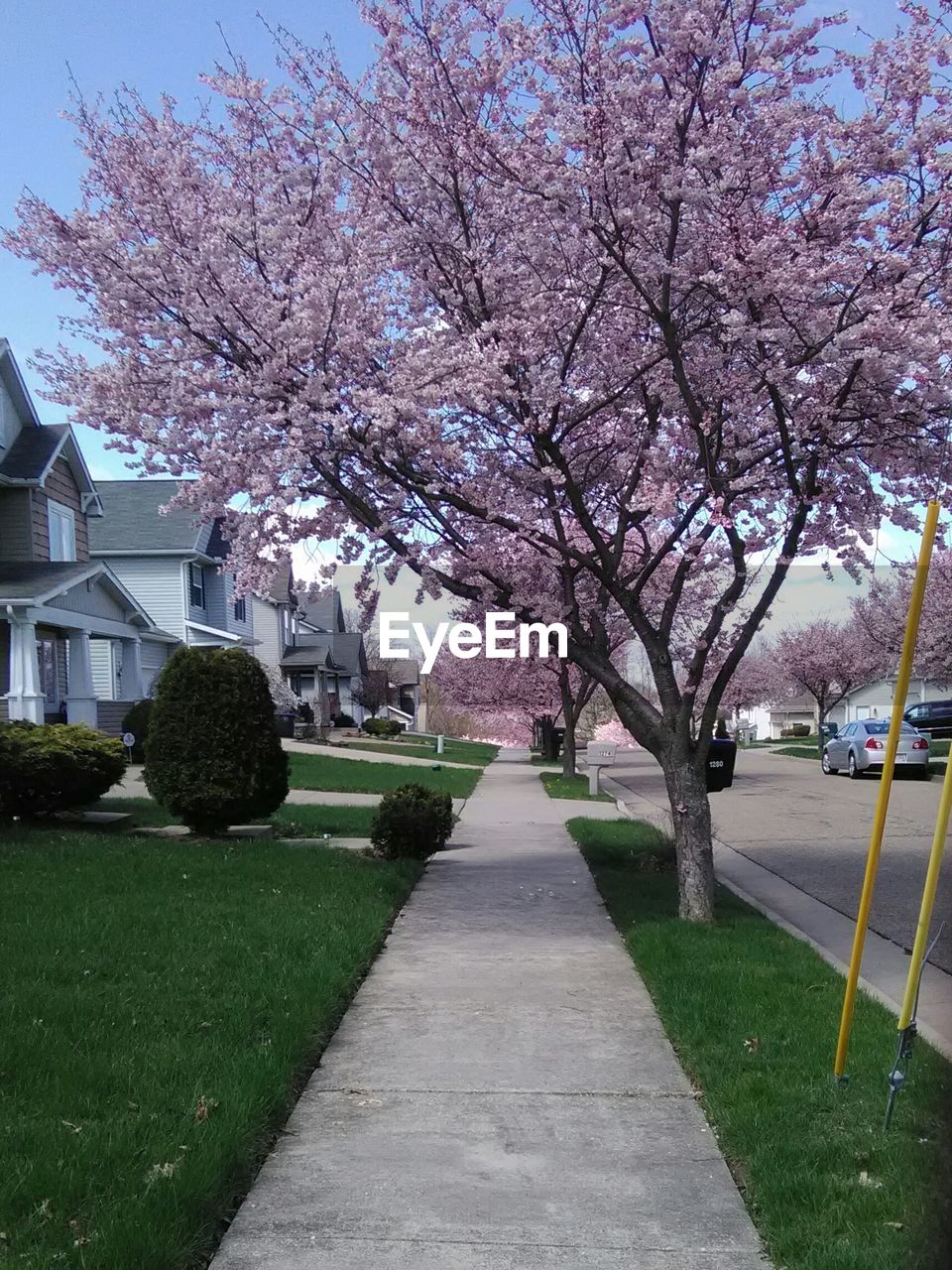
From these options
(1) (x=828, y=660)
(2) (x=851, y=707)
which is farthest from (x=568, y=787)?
(2) (x=851, y=707)

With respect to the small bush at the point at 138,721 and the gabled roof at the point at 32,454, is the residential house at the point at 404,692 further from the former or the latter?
the small bush at the point at 138,721

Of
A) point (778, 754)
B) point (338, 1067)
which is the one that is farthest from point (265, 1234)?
point (778, 754)

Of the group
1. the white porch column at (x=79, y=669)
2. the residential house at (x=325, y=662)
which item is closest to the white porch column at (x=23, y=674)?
the white porch column at (x=79, y=669)

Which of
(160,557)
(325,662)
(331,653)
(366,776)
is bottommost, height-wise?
(366,776)

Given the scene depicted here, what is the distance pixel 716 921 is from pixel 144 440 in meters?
6.06

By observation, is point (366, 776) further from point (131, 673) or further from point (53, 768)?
point (53, 768)

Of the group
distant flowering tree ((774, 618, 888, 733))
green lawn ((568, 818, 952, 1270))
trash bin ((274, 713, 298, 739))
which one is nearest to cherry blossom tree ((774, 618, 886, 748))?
distant flowering tree ((774, 618, 888, 733))

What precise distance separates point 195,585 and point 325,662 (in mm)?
15259

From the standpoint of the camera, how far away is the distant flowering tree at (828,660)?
5272 cm

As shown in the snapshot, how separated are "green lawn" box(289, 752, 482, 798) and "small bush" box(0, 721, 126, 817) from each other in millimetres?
7245

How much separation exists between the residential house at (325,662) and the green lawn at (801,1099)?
1416 inches

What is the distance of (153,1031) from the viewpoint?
545 centimetres

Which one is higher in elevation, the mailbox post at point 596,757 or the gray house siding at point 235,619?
the gray house siding at point 235,619

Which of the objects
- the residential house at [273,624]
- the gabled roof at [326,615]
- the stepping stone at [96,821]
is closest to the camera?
the stepping stone at [96,821]
